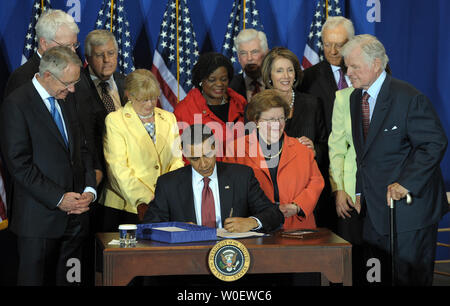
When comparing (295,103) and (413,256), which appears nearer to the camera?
(413,256)

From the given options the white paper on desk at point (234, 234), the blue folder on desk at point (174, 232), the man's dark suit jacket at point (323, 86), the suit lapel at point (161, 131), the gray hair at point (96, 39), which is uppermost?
the gray hair at point (96, 39)

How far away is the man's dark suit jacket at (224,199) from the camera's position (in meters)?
4.10

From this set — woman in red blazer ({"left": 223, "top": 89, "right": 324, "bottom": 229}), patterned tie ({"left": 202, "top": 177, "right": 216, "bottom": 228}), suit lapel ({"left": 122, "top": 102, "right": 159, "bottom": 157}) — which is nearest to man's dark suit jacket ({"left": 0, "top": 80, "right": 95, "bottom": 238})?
suit lapel ({"left": 122, "top": 102, "right": 159, "bottom": 157})

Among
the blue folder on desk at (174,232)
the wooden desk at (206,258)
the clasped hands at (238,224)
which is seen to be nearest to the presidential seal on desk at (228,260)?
the wooden desk at (206,258)

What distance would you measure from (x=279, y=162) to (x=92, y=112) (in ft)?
4.56

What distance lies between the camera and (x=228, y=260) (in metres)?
3.52

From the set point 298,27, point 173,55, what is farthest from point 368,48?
point 173,55

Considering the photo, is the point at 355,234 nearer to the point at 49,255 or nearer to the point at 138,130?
the point at 138,130

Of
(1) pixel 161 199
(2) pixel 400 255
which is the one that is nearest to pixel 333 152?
(2) pixel 400 255

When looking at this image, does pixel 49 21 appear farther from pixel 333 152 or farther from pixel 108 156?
pixel 333 152

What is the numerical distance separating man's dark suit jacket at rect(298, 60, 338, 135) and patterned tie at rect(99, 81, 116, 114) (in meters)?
1.49

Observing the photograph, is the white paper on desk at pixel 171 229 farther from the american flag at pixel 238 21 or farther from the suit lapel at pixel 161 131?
the american flag at pixel 238 21

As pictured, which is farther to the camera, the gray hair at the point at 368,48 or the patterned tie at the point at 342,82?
the patterned tie at the point at 342,82

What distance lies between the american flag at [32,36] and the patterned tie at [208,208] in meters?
2.73
